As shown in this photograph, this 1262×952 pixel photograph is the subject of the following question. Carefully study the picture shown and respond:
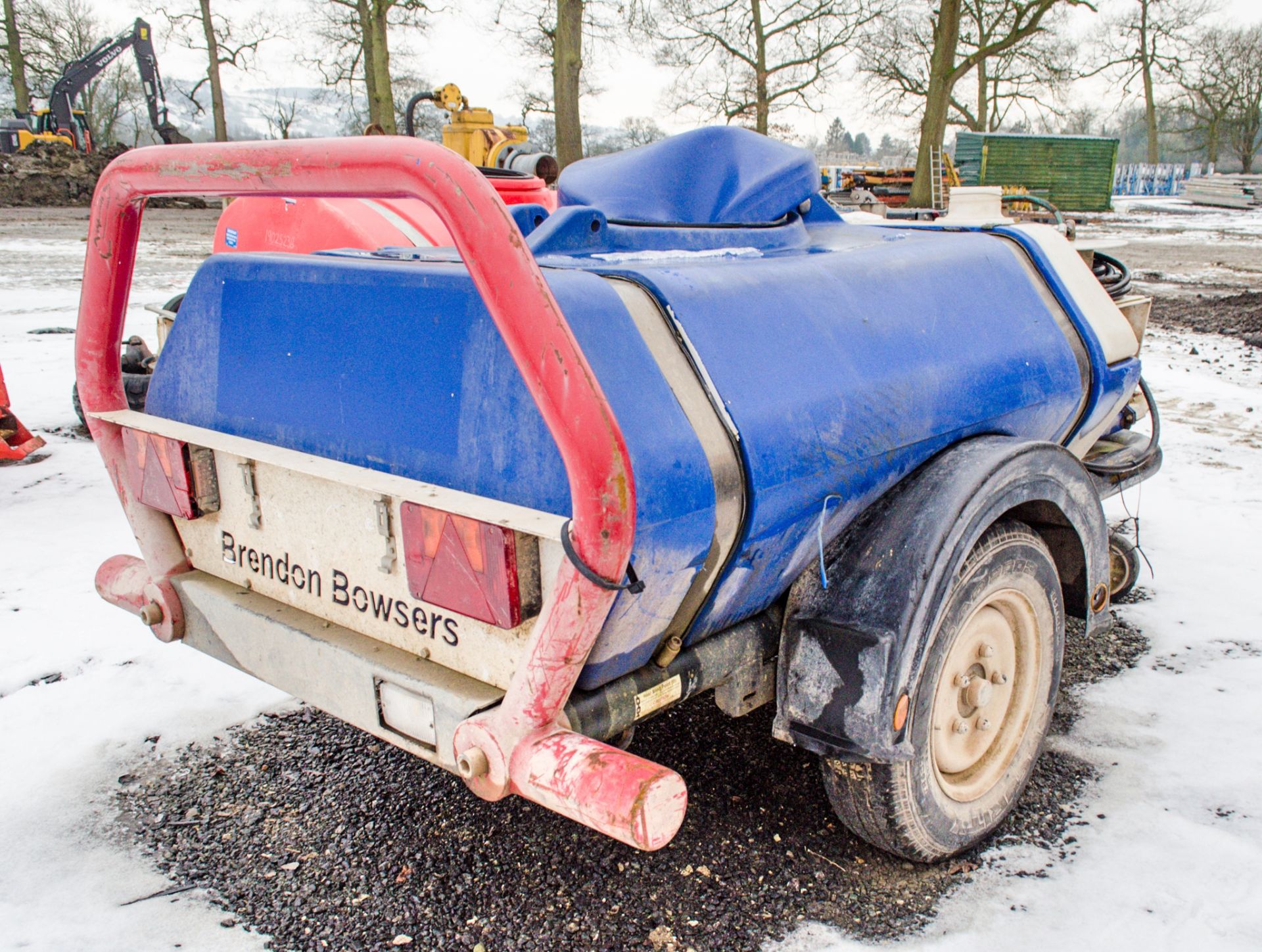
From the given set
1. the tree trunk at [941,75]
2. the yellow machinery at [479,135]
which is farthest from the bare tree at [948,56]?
the yellow machinery at [479,135]

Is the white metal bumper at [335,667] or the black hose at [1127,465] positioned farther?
the black hose at [1127,465]

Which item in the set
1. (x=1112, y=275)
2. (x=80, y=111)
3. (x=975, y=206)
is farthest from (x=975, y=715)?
(x=80, y=111)

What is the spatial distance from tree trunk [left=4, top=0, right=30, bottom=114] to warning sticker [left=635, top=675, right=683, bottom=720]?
116ft

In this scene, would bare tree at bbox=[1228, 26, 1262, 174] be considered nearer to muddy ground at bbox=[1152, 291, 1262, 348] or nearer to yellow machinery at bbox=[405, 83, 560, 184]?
muddy ground at bbox=[1152, 291, 1262, 348]

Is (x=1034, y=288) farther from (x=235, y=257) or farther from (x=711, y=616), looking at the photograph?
(x=235, y=257)

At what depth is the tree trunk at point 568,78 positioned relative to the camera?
15672 millimetres

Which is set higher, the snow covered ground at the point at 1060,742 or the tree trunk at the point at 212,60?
the tree trunk at the point at 212,60

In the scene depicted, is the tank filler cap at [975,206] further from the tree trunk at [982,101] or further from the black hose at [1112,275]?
the tree trunk at [982,101]

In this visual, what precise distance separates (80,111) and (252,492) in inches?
1361

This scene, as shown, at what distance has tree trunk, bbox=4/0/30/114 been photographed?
29438 millimetres

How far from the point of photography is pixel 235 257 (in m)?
2.23

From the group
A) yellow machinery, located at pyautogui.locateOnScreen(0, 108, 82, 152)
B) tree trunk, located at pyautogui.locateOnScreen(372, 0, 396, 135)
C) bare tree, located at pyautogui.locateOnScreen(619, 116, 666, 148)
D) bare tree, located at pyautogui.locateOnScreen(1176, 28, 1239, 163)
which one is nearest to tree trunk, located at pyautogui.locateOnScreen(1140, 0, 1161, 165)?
bare tree, located at pyautogui.locateOnScreen(1176, 28, 1239, 163)

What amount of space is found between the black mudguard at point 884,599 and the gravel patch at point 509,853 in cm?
43

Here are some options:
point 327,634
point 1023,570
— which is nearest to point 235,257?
point 327,634
